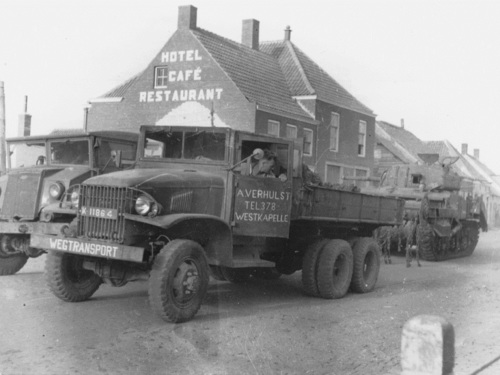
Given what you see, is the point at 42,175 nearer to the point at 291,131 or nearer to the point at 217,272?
the point at 217,272

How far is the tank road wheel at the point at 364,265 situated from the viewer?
969 cm

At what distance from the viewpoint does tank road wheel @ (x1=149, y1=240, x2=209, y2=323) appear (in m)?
6.44

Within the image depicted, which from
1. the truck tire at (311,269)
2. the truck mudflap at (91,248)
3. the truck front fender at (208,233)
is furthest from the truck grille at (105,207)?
the truck tire at (311,269)

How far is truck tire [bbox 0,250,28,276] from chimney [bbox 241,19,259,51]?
2005cm

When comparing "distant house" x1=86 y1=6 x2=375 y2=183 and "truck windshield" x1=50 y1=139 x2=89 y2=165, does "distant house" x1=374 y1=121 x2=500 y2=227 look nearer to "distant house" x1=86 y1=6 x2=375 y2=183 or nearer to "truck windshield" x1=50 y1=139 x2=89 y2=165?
"distant house" x1=86 y1=6 x2=375 y2=183

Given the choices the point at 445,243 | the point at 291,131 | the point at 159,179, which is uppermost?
the point at 291,131

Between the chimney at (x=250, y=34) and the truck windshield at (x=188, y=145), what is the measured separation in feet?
69.2

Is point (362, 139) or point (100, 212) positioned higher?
point (362, 139)

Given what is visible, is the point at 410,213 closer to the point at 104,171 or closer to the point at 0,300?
the point at 104,171

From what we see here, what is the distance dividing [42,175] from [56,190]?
445 mm

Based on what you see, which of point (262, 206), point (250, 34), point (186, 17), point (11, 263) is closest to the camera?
point (262, 206)

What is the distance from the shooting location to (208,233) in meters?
7.32

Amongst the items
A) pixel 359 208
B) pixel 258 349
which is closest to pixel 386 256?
pixel 359 208

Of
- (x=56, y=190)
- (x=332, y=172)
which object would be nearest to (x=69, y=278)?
(x=56, y=190)
